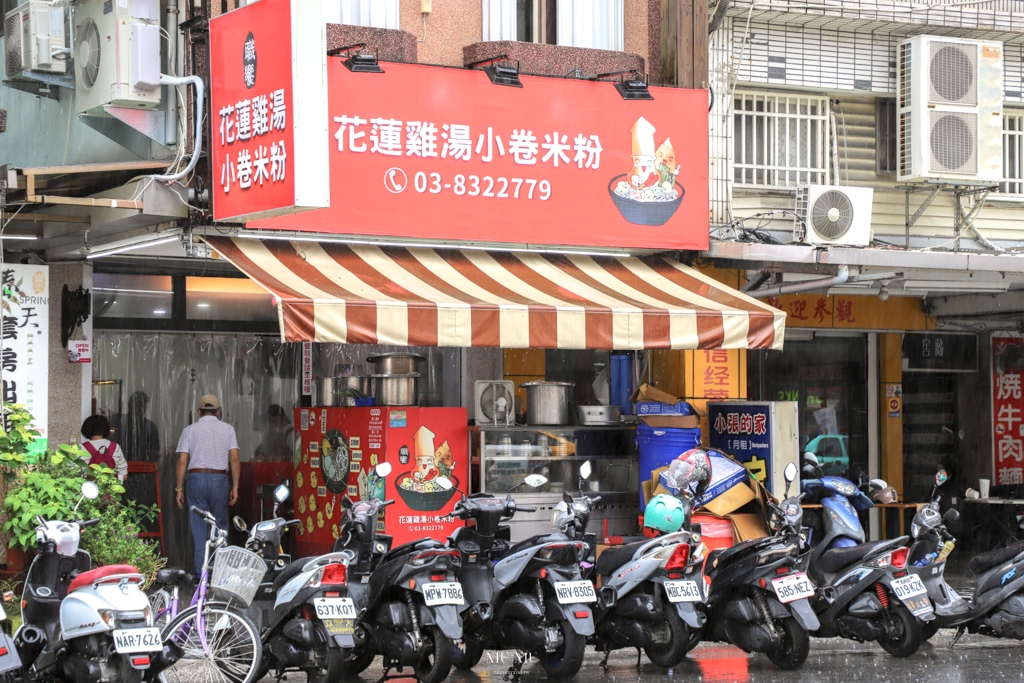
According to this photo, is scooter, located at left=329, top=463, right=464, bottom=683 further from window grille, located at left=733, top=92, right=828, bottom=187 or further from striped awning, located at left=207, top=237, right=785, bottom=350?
window grille, located at left=733, top=92, right=828, bottom=187

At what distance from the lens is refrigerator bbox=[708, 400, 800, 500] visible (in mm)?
12742

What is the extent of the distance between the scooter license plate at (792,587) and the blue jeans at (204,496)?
5.77 metres

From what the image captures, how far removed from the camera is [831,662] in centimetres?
1027

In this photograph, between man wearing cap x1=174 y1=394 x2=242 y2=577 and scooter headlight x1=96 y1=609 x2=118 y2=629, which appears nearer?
scooter headlight x1=96 y1=609 x2=118 y2=629

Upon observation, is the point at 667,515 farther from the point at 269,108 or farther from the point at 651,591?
the point at 269,108

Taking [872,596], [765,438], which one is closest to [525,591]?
[872,596]

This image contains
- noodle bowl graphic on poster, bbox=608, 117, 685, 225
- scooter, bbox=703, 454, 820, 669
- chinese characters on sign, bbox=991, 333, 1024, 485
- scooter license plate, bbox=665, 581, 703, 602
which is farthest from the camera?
chinese characters on sign, bbox=991, 333, 1024, 485

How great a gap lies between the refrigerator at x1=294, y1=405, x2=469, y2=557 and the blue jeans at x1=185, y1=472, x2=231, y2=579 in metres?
0.94

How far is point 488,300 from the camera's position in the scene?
37.1 feet

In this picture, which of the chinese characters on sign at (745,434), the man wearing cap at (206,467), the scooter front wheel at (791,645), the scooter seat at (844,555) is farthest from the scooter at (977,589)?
the man wearing cap at (206,467)

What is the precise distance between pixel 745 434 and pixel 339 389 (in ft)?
13.7

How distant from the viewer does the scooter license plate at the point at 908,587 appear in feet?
32.8

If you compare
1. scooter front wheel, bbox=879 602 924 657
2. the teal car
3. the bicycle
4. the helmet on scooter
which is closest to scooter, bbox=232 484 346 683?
the bicycle

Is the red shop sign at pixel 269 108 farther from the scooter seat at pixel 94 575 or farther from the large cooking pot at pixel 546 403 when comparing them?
the large cooking pot at pixel 546 403
